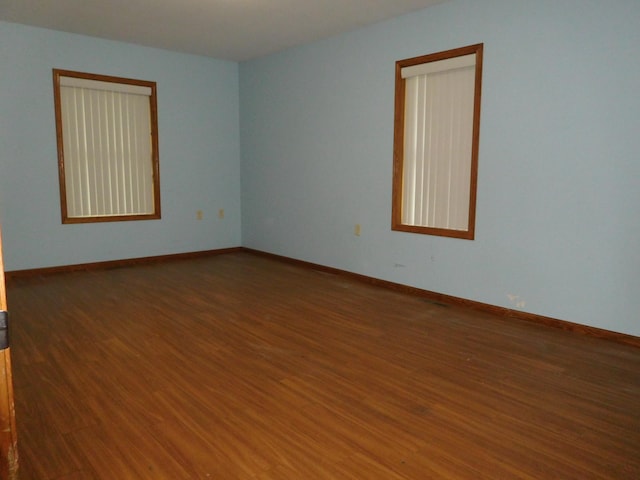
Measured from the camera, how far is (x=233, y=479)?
1.81 meters

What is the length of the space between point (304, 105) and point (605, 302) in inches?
153

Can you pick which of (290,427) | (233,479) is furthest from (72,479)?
(290,427)

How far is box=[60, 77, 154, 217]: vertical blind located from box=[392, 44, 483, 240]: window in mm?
3302

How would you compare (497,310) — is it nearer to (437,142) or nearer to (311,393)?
(437,142)

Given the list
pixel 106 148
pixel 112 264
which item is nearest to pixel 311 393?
pixel 112 264

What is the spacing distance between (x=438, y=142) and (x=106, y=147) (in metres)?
3.95

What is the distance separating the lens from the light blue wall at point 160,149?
16.5 feet

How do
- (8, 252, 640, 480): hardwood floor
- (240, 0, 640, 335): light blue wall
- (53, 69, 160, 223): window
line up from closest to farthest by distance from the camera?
(8, 252, 640, 480): hardwood floor, (240, 0, 640, 335): light blue wall, (53, 69, 160, 223): window

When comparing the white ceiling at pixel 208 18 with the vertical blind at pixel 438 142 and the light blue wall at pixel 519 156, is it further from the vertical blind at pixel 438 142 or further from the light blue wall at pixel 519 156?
the vertical blind at pixel 438 142

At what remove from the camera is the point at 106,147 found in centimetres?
570

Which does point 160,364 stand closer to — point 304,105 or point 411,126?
point 411,126

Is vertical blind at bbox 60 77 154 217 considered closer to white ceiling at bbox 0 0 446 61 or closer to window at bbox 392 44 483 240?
white ceiling at bbox 0 0 446 61

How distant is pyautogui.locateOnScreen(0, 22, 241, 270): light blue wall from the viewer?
5.04 metres

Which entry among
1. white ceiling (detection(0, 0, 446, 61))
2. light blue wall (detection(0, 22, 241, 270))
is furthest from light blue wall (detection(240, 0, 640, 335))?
light blue wall (detection(0, 22, 241, 270))
